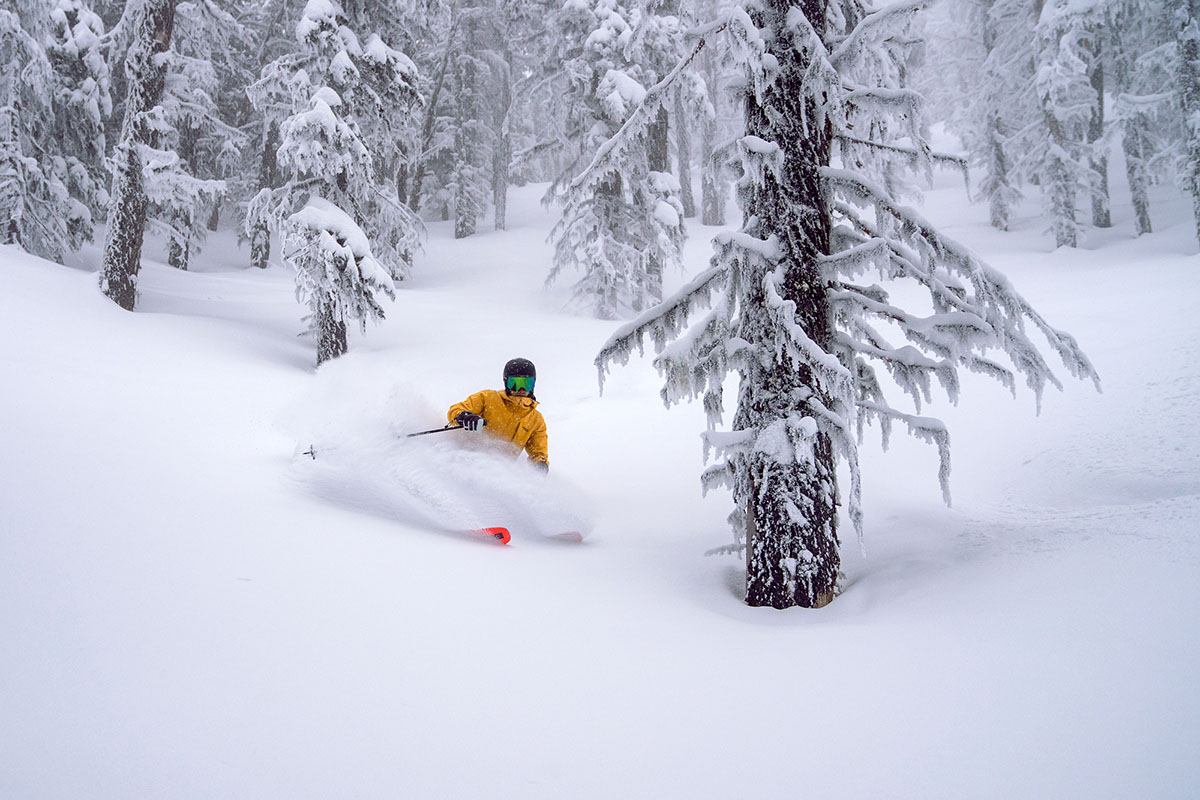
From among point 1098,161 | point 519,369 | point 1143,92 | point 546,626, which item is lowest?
point 546,626

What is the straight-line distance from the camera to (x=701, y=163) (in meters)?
18.2

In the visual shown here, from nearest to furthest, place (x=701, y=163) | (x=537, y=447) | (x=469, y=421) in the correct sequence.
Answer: (x=469, y=421) < (x=537, y=447) < (x=701, y=163)

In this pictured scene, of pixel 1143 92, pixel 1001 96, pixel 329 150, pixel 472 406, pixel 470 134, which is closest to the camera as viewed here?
→ pixel 472 406

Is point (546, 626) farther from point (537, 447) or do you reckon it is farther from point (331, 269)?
point (331, 269)

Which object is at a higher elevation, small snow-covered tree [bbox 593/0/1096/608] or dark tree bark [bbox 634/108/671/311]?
dark tree bark [bbox 634/108/671/311]

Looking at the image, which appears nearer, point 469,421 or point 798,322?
point 798,322

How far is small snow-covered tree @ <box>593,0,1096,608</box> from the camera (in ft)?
14.3

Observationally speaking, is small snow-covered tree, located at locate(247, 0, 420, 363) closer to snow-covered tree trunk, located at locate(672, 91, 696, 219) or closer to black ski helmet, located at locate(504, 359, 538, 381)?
black ski helmet, located at locate(504, 359, 538, 381)

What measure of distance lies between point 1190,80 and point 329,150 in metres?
19.4

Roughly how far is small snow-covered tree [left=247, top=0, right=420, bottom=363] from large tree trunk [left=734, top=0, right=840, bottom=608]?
9296 millimetres

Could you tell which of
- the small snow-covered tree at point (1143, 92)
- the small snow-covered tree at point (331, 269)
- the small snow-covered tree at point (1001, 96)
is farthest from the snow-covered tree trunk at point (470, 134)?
the small snow-covered tree at point (1143, 92)

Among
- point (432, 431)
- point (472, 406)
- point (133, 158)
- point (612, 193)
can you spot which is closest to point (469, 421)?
point (432, 431)

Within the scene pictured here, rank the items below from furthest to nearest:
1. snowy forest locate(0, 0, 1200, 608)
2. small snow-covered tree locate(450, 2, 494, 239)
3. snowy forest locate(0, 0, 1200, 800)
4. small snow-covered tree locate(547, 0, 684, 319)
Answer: small snow-covered tree locate(450, 2, 494, 239)
small snow-covered tree locate(547, 0, 684, 319)
snowy forest locate(0, 0, 1200, 608)
snowy forest locate(0, 0, 1200, 800)

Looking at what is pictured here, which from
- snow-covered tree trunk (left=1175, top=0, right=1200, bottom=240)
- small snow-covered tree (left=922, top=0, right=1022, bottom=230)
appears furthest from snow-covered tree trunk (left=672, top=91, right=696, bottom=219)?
snow-covered tree trunk (left=1175, top=0, right=1200, bottom=240)
